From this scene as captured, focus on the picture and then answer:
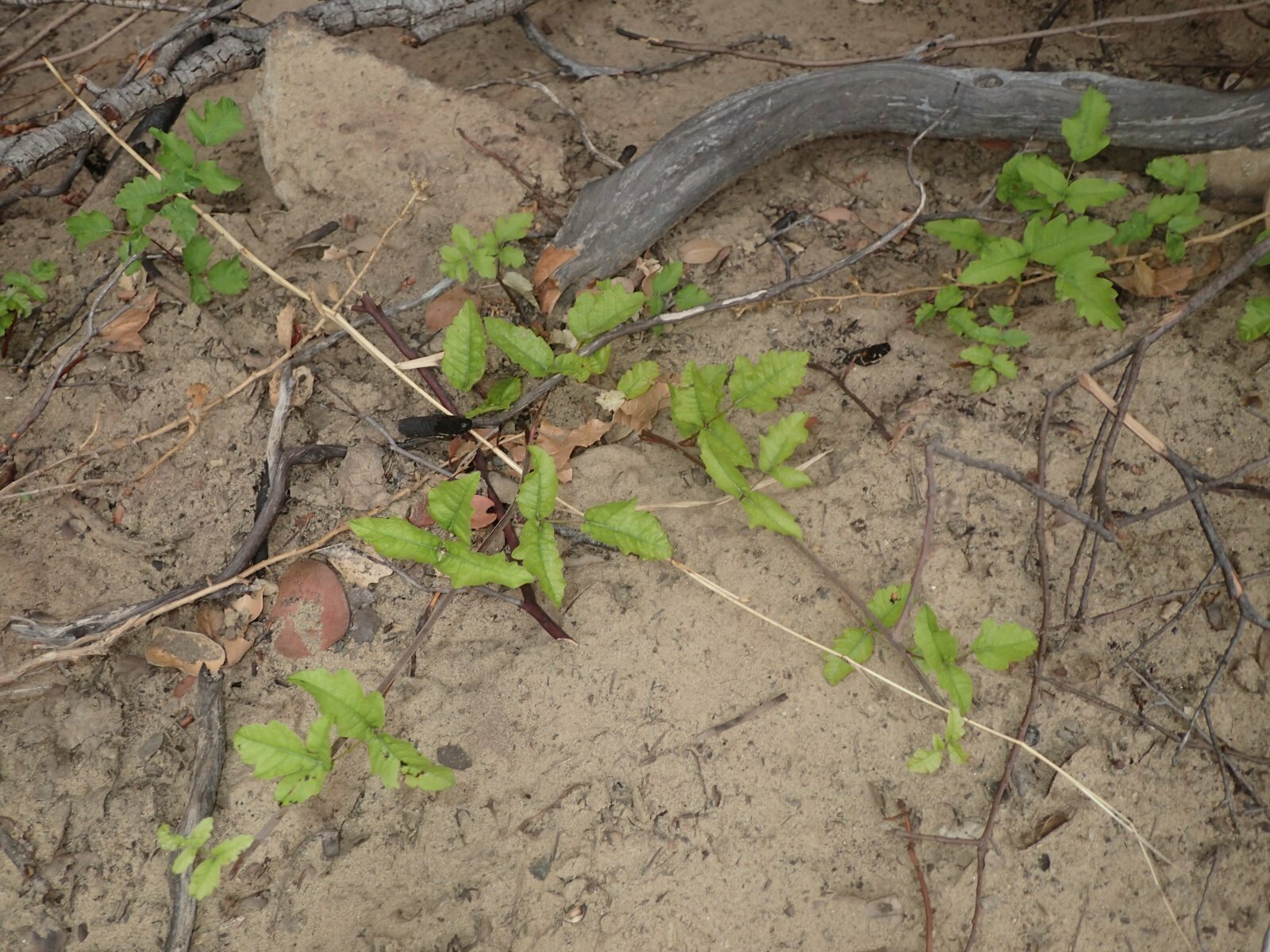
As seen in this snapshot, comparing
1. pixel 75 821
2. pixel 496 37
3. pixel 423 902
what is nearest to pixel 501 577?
pixel 423 902

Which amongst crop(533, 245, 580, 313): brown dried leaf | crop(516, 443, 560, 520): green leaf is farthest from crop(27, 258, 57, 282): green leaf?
crop(516, 443, 560, 520): green leaf

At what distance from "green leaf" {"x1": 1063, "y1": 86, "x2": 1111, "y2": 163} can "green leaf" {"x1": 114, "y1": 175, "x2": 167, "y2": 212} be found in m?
2.59

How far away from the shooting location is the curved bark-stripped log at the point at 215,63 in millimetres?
2787

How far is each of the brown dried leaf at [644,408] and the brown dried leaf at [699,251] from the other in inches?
19.6

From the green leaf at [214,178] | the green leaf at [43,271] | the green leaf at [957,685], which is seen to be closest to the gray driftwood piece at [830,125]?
the green leaf at [214,178]

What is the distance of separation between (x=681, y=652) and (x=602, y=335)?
0.94 m

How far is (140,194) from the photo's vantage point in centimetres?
251

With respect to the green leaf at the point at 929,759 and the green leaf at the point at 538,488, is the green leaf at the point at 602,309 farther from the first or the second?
the green leaf at the point at 929,759

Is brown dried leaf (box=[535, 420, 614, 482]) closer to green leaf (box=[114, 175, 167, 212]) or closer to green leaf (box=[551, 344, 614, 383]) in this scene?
green leaf (box=[551, 344, 614, 383])

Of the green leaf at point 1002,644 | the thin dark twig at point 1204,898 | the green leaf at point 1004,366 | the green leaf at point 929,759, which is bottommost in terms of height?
the thin dark twig at point 1204,898

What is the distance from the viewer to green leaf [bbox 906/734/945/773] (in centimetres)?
198

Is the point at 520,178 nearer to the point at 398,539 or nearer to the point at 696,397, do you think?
the point at 696,397

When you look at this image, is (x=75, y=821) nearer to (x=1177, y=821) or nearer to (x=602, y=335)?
(x=602, y=335)

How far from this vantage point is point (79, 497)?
244cm
